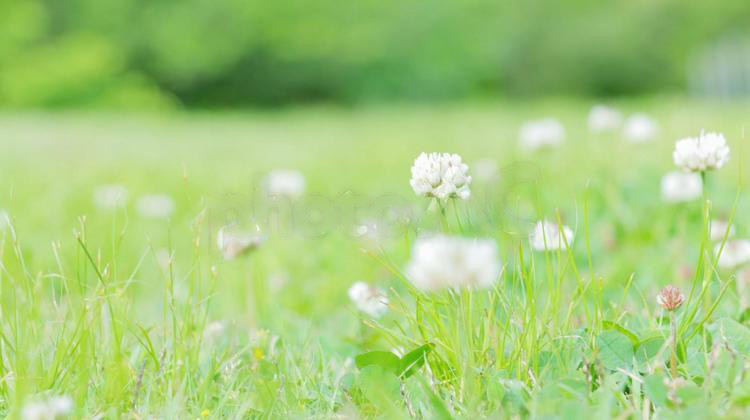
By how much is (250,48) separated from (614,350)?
1744cm

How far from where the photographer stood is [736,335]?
112 centimetres

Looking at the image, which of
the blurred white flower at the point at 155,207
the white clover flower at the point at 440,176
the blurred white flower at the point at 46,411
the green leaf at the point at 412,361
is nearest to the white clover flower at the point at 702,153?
the white clover flower at the point at 440,176

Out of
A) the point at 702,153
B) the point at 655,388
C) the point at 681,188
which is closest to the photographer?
the point at 655,388

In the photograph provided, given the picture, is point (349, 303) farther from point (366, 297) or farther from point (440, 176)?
point (440, 176)

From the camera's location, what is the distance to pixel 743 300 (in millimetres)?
1355

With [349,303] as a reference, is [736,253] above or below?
above

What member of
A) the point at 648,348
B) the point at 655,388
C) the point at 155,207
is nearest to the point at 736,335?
the point at 648,348

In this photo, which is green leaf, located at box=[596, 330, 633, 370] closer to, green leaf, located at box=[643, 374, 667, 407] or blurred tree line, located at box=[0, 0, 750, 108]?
green leaf, located at box=[643, 374, 667, 407]

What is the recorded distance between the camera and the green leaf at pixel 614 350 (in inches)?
43.3

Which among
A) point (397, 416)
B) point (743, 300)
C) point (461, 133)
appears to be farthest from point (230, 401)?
point (461, 133)

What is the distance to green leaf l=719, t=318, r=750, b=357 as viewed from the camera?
1.11 m

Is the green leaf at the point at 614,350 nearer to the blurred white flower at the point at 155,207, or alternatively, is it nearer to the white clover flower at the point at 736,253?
the white clover flower at the point at 736,253

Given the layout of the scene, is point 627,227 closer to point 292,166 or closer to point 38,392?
point 38,392

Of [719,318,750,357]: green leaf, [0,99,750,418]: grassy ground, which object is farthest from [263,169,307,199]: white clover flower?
[719,318,750,357]: green leaf
